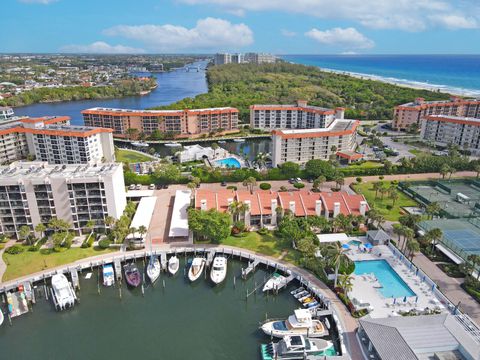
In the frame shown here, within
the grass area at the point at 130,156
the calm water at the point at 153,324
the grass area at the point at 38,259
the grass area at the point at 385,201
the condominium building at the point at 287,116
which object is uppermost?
the condominium building at the point at 287,116

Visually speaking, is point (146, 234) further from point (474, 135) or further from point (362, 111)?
point (362, 111)

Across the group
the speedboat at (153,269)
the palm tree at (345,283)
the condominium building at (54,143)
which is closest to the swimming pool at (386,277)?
the palm tree at (345,283)

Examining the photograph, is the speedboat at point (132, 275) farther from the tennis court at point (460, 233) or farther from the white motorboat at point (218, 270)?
the tennis court at point (460, 233)

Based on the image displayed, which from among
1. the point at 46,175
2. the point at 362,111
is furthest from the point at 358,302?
the point at 362,111

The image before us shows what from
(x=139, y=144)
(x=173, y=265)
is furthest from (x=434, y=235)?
(x=139, y=144)

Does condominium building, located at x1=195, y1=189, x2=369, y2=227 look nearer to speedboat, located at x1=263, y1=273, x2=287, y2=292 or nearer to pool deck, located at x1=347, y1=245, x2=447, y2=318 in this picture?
pool deck, located at x1=347, y1=245, x2=447, y2=318

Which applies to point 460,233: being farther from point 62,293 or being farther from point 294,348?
point 62,293
